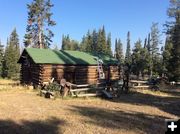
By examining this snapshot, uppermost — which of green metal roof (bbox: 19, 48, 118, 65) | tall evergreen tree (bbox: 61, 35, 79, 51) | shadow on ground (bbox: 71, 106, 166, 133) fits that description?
tall evergreen tree (bbox: 61, 35, 79, 51)

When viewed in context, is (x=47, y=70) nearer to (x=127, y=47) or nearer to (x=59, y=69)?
(x=59, y=69)

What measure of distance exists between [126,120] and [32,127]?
15.1 ft

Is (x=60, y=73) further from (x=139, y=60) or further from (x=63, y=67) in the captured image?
(x=139, y=60)

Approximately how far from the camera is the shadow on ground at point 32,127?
10.6 metres

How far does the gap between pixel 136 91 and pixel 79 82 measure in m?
7.17

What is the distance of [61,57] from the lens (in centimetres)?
3167

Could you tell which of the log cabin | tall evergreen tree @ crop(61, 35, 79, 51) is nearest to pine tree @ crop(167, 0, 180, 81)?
the log cabin

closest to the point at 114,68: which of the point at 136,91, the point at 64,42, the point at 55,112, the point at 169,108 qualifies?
the point at 136,91

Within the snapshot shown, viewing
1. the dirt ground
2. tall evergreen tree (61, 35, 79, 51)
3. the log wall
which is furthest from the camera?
tall evergreen tree (61, 35, 79, 51)

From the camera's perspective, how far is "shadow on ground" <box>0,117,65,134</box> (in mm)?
10574

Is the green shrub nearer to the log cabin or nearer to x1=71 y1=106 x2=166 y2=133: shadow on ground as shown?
the log cabin

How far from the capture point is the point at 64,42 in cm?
13762

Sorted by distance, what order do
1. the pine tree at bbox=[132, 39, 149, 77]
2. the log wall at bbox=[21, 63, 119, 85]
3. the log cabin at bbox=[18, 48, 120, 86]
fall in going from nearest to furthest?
the log wall at bbox=[21, 63, 119, 85] → the log cabin at bbox=[18, 48, 120, 86] → the pine tree at bbox=[132, 39, 149, 77]

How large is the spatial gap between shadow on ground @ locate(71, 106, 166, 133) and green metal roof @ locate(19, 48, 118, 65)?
47.7 ft
